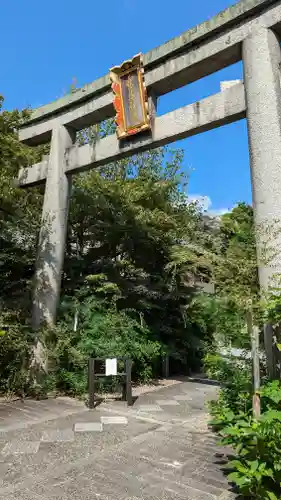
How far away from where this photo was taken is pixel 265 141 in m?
4.86

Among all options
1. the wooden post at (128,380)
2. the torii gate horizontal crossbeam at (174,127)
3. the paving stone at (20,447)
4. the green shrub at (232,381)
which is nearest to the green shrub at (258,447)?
the green shrub at (232,381)

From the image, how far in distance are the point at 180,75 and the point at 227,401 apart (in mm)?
5266

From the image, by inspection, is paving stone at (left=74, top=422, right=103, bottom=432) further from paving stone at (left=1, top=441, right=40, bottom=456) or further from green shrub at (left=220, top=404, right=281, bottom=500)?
green shrub at (left=220, top=404, right=281, bottom=500)

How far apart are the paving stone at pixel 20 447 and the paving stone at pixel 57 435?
177 millimetres

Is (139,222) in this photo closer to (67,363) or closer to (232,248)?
(67,363)

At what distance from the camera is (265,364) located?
14.9 feet

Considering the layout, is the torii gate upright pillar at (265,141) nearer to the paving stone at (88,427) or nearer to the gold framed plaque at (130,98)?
the gold framed plaque at (130,98)

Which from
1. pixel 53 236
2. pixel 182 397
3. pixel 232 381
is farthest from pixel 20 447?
pixel 53 236

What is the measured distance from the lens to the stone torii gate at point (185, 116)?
16.0ft

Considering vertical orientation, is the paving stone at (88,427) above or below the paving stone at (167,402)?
below

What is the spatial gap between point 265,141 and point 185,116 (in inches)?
72.0

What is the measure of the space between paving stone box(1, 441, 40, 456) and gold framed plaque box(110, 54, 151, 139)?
514 cm

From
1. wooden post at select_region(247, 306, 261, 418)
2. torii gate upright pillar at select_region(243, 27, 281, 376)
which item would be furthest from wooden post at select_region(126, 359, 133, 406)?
wooden post at select_region(247, 306, 261, 418)

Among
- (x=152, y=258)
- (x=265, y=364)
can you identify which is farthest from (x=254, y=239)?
(x=152, y=258)
